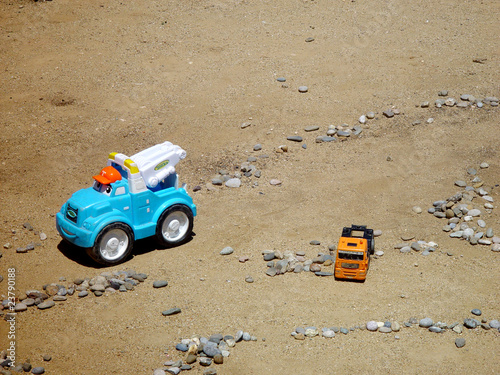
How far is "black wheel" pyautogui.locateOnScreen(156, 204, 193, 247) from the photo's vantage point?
9602 millimetres

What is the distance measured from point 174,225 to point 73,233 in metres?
1.56

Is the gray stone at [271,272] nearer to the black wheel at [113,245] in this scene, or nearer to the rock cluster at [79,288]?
the rock cluster at [79,288]

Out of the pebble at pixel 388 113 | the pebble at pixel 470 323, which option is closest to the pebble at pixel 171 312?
the pebble at pixel 470 323

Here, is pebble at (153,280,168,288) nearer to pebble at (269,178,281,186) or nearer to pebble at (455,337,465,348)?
pebble at (269,178,281,186)

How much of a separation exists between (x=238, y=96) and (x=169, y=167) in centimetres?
459

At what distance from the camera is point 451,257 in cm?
955

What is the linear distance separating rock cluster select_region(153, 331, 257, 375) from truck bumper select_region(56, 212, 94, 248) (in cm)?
210

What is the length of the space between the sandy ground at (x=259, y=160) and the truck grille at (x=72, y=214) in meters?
0.78

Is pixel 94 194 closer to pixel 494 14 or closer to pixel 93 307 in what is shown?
pixel 93 307

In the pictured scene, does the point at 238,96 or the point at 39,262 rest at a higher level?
the point at 238,96

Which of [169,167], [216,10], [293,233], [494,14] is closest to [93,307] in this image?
[169,167]

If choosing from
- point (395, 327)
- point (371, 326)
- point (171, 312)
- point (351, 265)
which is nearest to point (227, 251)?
point (171, 312)

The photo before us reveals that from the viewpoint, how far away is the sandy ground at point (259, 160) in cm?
805

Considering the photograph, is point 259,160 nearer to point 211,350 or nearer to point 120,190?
point 120,190
